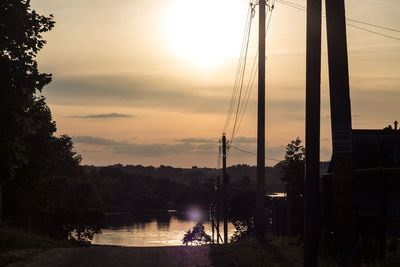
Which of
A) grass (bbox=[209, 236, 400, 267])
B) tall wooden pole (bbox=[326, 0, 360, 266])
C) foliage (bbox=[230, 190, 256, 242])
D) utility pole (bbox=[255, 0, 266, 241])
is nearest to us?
tall wooden pole (bbox=[326, 0, 360, 266])

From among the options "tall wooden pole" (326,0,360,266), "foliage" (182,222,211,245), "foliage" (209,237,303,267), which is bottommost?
"foliage" (182,222,211,245)

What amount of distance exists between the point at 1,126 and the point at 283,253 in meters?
9.14

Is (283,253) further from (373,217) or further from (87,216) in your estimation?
(87,216)

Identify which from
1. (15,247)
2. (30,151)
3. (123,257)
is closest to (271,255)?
(123,257)

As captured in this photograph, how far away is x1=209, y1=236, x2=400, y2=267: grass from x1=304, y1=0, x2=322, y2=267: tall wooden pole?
2126 mm

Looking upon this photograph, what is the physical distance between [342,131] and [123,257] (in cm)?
1115

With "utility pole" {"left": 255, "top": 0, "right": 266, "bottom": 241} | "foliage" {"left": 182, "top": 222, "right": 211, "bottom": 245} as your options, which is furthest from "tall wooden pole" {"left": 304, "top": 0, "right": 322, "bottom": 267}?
"foliage" {"left": 182, "top": 222, "right": 211, "bottom": 245}

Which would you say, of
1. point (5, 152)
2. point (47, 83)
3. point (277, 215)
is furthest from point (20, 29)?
point (277, 215)

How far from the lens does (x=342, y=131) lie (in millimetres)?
11078

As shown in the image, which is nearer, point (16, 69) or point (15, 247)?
point (16, 69)

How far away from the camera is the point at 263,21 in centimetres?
2583

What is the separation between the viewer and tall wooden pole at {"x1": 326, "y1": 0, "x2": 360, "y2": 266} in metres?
11.0

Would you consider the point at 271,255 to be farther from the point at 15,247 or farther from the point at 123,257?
the point at 15,247

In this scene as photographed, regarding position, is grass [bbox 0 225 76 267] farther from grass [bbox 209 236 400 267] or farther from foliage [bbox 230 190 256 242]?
foliage [bbox 230 190 256 242]
